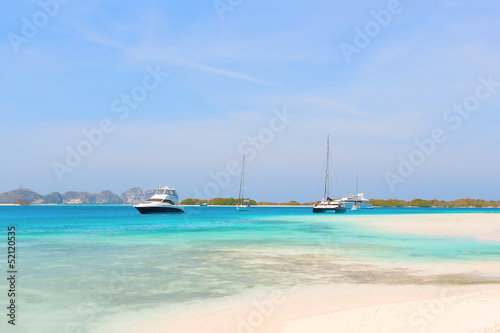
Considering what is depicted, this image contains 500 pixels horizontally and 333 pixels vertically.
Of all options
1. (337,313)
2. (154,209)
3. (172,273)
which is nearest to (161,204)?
(154,209)

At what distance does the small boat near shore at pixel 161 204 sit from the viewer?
81.0 m

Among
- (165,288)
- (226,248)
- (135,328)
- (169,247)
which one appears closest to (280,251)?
(226,248)

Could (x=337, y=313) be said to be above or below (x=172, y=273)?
above

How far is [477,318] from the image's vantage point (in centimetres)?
908

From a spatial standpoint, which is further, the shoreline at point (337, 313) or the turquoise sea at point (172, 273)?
the turquoise sea at point (172, 273)

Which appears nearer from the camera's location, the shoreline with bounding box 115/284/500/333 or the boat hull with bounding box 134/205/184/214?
the shoreline with bounding box 115/284/500/333

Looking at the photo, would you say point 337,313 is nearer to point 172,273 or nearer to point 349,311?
point 349,311

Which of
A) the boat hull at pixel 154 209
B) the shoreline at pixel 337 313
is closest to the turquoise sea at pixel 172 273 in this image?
the shoreline at pixel 337 313

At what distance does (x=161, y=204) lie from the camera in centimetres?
8131

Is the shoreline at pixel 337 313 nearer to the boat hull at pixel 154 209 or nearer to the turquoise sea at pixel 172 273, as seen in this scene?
the turquoise sea at pixel 172 273

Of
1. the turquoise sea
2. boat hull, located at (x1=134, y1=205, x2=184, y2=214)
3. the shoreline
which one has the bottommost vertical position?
boat hull, located at (x1=134, y1=205, x2=184, y2=214)

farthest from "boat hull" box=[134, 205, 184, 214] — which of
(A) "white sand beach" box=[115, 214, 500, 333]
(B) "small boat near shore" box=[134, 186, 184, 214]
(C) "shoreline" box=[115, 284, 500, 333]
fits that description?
(C) "shoreline" box=[115, 284, 500, 333]

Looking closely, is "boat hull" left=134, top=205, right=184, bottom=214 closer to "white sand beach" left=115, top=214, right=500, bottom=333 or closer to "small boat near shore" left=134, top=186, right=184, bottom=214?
"small boat near shore" left=134, top=186, right=184, bottom=214

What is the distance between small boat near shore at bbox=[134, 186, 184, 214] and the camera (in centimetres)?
8100
